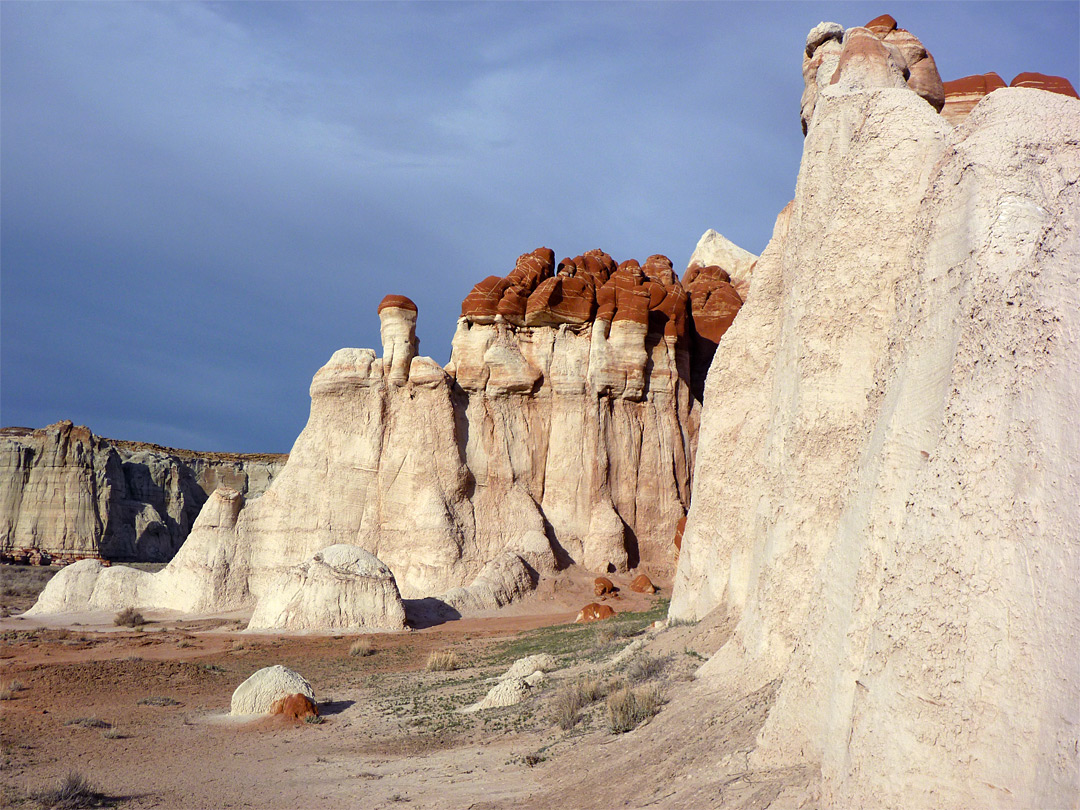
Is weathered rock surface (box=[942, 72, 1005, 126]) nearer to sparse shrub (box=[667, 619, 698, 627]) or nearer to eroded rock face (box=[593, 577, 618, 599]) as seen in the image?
sparse shrub (box=[667, 619, 698, 627])

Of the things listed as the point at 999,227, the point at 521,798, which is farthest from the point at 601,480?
the point at 999,227

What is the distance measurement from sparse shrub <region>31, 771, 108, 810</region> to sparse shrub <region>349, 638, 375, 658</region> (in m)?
11.0

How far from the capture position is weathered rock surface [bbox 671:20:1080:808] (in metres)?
3.90

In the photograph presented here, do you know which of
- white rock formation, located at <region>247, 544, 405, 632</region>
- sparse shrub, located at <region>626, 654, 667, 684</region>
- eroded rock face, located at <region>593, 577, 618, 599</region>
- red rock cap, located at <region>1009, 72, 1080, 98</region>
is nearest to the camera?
sparse shrub, located at <region>626, 654, 667, 684</region>

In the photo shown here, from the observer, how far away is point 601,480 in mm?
34094

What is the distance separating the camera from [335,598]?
23.2 meters

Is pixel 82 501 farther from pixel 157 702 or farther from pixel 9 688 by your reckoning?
pixel 157 702

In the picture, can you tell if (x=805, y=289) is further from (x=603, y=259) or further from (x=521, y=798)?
(x=603, y=259)

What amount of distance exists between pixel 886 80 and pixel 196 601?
28241 millimetres

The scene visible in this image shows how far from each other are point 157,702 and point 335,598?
9049 mm

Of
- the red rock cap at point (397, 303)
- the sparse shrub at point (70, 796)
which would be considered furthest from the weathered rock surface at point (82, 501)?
the sparse shrub at point (70, 796)

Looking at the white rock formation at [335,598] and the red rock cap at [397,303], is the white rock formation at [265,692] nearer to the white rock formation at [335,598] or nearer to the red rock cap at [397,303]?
the white rock formation at [335,598]

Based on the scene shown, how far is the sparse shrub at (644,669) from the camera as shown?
31.1 feet

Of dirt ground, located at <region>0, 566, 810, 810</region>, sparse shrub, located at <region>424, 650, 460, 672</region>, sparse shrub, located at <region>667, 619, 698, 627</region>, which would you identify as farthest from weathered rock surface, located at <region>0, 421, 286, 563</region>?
sparse shrub, located at <region>667, 619, 698, 627</region>
